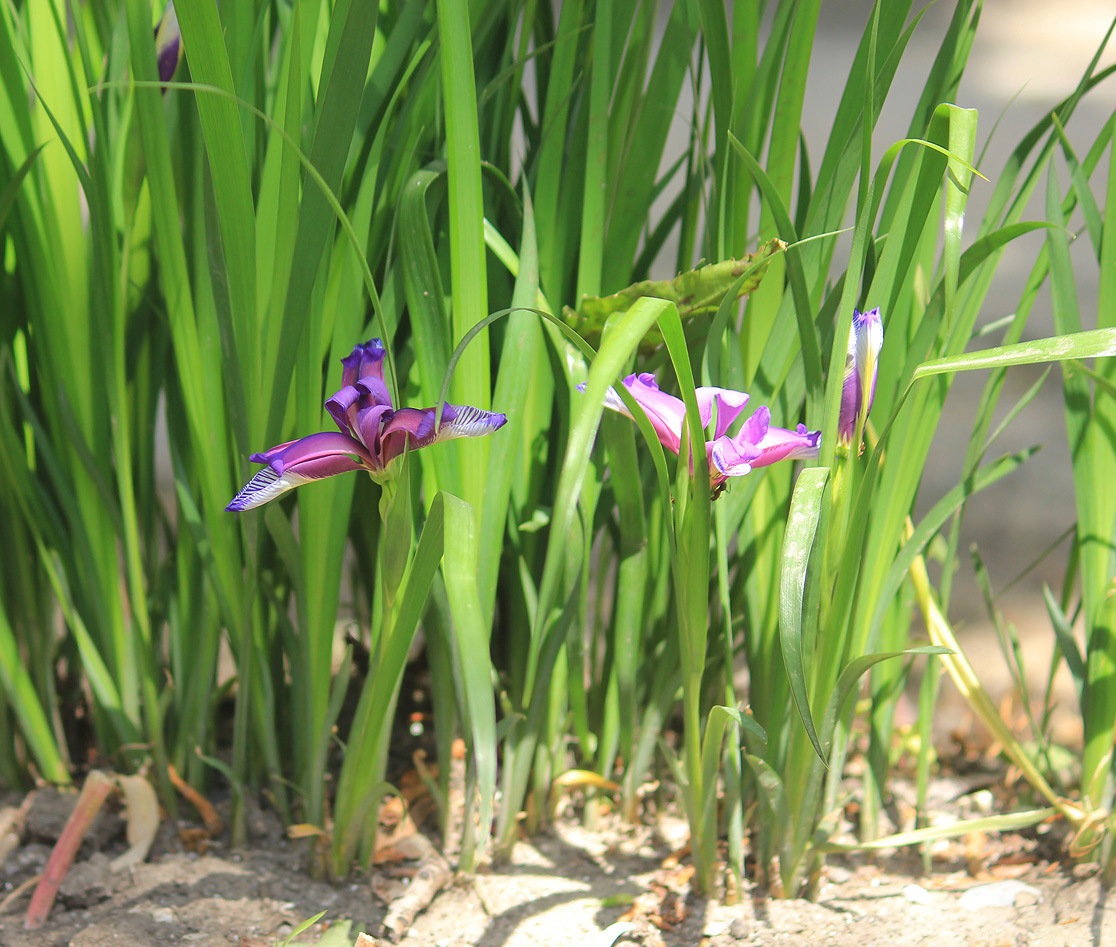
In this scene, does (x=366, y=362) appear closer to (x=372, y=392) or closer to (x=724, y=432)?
(x=372, y=392)

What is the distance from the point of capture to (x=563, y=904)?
0.64m

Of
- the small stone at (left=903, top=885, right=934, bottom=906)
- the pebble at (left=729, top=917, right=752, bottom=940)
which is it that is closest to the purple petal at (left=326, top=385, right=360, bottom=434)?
the pebble at (left=729, top=917, right=752, bottom=940)

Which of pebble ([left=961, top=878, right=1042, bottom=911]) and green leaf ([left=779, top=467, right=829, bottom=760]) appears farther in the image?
pebble ([left=961, top=878, right=1042, bottom=911])

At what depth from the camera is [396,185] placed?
24.1 inches

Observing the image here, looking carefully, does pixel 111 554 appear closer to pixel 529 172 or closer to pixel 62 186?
pixel 62 186

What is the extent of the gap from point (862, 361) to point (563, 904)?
1.61 ft

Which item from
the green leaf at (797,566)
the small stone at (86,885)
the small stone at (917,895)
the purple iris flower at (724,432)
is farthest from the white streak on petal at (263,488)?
the small stone at (917,895)

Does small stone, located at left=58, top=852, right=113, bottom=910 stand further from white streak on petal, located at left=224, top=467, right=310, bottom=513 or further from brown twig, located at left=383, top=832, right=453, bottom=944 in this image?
white streak on petal, located at left=224, top=467, right=310, bottom=513

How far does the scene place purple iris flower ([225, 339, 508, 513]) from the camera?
46cm

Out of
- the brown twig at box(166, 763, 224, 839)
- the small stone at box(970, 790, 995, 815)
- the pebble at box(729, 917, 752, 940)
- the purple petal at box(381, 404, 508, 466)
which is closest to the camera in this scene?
the purple petal at box(381, 404, 508, 466)

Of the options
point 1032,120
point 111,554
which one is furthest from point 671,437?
point 1032,120

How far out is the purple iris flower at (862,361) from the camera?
513mm

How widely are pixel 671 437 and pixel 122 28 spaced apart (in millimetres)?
555

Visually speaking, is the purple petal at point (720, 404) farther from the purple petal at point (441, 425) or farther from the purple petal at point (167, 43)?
the purple petal at point (167, 43)
